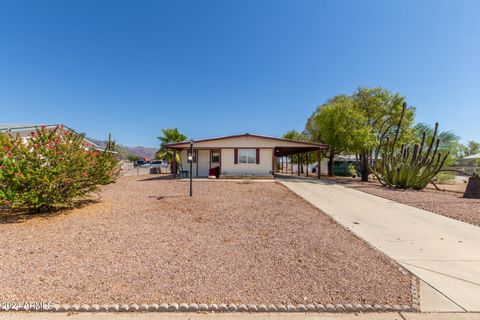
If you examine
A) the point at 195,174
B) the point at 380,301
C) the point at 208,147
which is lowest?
the point at 380,301

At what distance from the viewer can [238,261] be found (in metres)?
3.35

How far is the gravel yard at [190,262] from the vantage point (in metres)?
2.54

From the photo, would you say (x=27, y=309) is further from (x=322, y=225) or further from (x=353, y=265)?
(x=322, y=225)

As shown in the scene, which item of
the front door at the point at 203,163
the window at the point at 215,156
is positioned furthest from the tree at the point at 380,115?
the front door at the point at 203,163

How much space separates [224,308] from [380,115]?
71.7ft

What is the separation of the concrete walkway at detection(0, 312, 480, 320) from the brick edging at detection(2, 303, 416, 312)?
0.05 m

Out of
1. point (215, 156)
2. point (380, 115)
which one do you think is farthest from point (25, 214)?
point (380, 115)

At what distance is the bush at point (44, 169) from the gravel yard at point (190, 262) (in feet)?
2.29

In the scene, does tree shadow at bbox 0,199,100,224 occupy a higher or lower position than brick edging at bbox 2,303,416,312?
higher

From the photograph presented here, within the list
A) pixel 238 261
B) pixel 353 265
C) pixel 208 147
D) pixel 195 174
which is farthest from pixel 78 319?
pixel 195 174

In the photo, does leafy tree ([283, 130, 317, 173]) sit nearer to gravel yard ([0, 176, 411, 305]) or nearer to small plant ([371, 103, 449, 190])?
small plant ([371, 103, 449, 190])

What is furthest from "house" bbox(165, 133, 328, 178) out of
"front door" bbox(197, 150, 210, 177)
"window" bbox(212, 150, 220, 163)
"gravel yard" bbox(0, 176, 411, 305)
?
"gravel yard" bbox(0, 176, 411, 305)

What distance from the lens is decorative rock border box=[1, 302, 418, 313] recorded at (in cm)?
229

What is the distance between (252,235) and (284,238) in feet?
2.35
